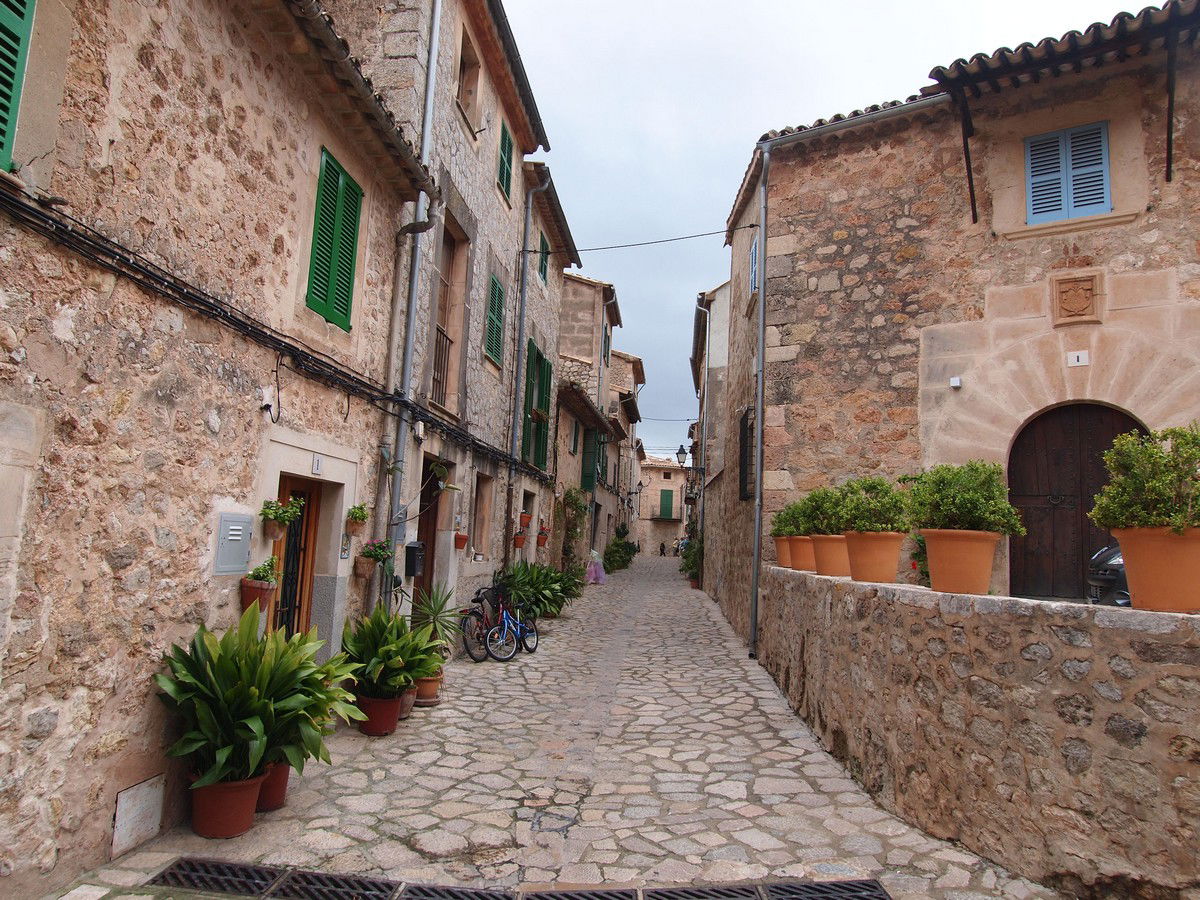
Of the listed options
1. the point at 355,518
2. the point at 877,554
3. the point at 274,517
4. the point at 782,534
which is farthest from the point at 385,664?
the point at 782,534

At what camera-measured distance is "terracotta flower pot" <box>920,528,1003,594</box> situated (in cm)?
397

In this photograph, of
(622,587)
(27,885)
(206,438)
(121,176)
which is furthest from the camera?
(622,587)

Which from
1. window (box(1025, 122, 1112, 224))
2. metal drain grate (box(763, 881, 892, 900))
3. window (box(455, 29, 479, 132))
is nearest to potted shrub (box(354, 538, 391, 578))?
metal drain grate (box(763, 881, 892, 900))

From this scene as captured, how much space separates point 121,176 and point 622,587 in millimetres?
16630

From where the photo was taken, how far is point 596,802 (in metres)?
4.37

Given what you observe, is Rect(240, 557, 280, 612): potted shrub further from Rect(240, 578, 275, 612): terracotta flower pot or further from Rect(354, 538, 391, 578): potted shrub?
Rect(354, 538, 391, 578): potted shrub

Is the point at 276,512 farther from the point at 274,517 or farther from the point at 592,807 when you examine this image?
the point at 592,807

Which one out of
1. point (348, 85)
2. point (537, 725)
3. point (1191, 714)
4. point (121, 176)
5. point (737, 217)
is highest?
point (737, 217)

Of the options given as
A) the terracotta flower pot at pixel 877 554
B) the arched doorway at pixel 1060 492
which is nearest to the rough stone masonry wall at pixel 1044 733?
the terracotta flower pot at pixel 877 554

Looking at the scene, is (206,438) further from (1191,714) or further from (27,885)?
(1191,714)

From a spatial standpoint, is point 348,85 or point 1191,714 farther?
point 348,85

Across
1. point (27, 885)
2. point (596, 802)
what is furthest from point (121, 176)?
point (596, 802)

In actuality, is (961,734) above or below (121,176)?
below

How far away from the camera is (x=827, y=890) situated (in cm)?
325
